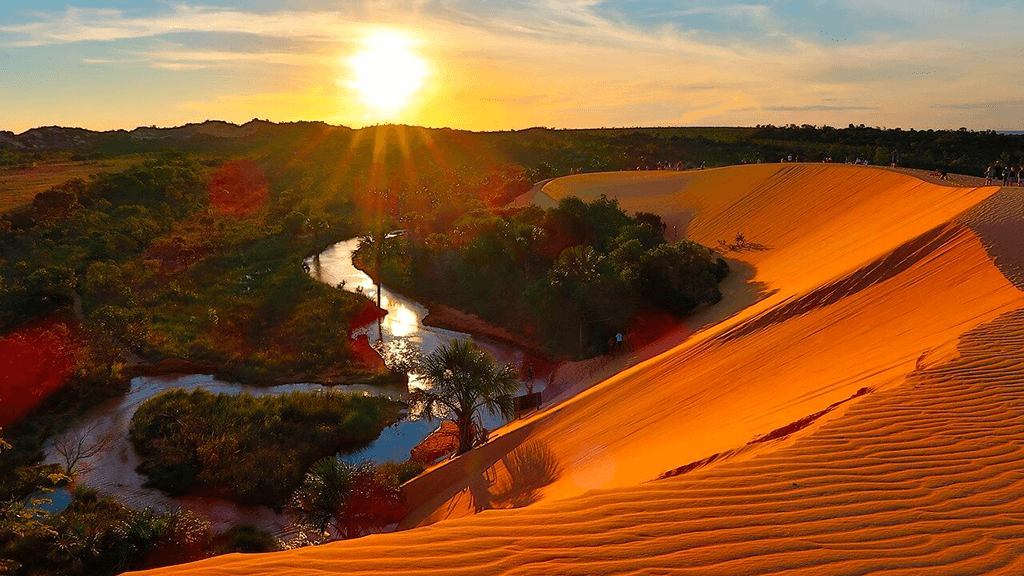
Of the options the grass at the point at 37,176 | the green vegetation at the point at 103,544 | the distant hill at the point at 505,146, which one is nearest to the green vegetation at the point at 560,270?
the green vegetation at the point at 103,544

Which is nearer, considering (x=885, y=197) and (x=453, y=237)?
(x=885, y=197)

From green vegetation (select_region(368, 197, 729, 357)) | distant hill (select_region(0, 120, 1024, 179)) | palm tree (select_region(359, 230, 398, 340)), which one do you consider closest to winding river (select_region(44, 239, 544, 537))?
green vegetation (select_region(368, 197, 729, 357))

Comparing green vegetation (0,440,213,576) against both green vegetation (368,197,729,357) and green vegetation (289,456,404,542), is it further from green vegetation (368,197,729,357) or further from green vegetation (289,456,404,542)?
green vegetation (368,197,729,357)

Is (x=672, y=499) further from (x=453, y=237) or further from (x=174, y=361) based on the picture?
(x=453, y=237)

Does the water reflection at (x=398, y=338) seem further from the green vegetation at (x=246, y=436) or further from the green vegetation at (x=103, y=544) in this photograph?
the green vegetation at (x=103, y=544)

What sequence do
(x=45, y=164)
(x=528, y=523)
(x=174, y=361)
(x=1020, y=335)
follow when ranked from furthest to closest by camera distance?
(x=45, y=164)
(x=174, y=361)
(x=1020, y=335)
(x=528, y=523)

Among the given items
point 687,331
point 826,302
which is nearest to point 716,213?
point 687,331
